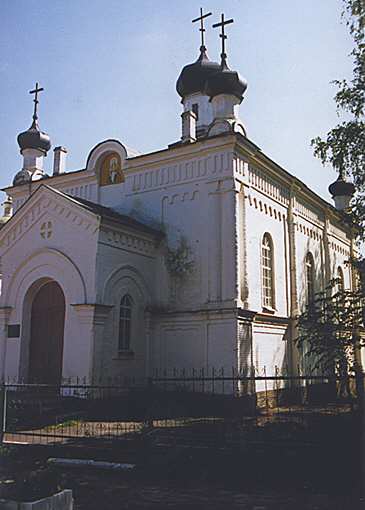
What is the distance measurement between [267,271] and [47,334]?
6880 mm

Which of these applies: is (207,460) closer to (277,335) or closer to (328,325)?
(328,325)

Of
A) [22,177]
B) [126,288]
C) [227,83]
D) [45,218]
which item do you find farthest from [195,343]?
[22,177]

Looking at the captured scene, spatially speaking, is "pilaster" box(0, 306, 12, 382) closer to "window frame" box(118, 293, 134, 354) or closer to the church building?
the church building

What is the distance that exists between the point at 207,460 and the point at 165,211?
931 centimetres

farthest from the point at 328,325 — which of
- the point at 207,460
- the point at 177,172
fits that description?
the point at 207,460

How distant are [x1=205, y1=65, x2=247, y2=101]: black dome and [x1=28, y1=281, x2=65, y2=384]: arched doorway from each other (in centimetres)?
758

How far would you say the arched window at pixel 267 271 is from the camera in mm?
16453

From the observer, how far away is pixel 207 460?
7.77 m

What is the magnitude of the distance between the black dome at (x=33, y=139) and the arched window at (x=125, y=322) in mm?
8955

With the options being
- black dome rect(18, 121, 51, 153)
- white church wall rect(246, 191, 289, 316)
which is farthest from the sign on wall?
black dome rect(18, 121, 51, 153)

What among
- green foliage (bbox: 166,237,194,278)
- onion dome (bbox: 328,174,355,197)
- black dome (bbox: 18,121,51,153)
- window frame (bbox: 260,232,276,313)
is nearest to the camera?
green foliage (bbox: 166,237,194,278)

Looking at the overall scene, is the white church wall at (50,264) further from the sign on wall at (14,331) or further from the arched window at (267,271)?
the arched window at (267,271)

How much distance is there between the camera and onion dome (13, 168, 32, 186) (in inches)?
770

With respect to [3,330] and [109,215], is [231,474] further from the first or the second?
[3,330]
